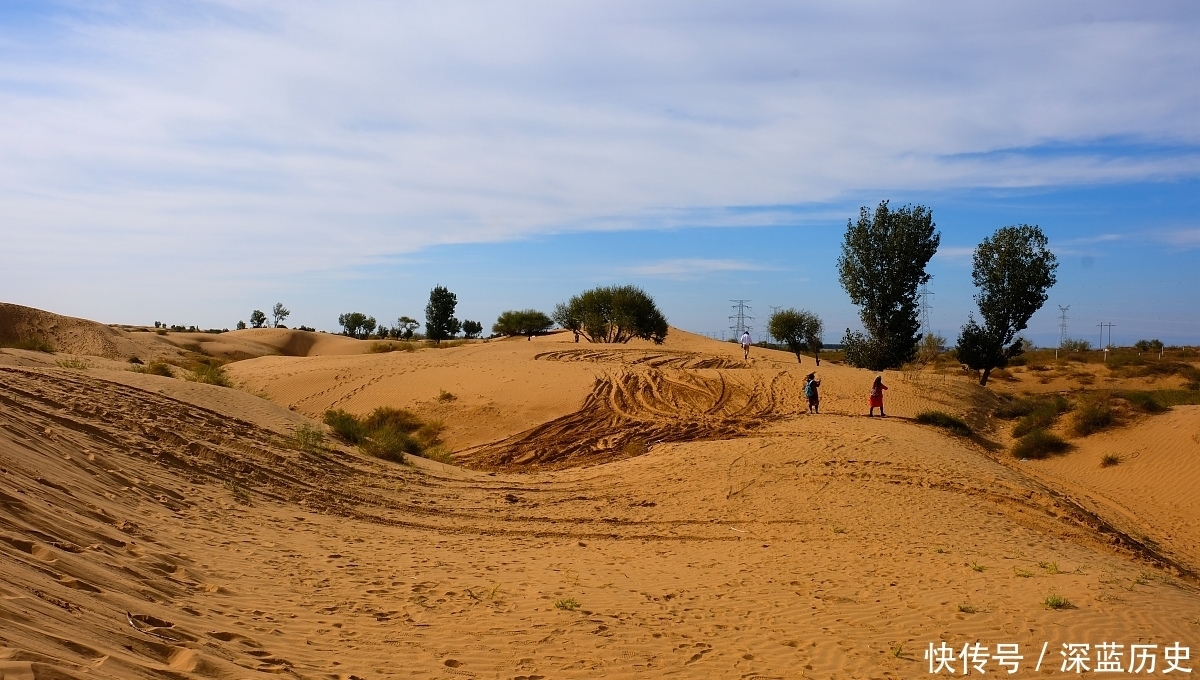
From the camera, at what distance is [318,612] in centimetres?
673

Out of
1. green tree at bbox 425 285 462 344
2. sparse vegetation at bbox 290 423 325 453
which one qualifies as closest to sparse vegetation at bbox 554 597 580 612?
sparse vegetation at bbox 290 423 325 453

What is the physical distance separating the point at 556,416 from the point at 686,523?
11558mm

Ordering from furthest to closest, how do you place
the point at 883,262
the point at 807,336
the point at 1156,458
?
the point at 807,336, the point at 883,262, the point at 1156,458

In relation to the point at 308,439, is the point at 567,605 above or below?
below

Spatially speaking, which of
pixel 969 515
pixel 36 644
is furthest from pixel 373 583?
pixel 969 515

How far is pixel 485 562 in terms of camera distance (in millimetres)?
9523

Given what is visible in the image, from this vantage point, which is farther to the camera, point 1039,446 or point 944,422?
point 944,422

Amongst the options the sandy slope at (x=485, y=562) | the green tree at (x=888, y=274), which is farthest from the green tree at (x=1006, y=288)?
the sandy slope at (x=485, y=562)

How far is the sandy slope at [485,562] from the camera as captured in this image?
5691mm

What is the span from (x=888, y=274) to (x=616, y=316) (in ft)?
74.5

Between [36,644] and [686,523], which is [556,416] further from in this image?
[36,644]

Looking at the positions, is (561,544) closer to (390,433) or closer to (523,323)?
(390,433)

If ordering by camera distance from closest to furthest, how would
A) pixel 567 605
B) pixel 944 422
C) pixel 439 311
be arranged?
pixel 567 605
pixel 944 422
pixel 439 311

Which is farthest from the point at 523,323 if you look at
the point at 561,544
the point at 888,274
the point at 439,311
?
the point at 561,544
